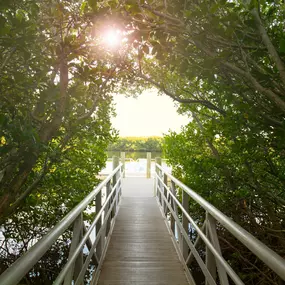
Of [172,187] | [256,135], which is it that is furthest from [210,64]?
[172,187]

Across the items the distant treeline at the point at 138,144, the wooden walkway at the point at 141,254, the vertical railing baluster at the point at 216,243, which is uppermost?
the distant treeline at the point at 138,144

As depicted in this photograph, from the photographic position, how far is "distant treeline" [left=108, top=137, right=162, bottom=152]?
44.6 feet

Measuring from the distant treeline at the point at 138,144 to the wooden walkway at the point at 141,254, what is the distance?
7.18 m

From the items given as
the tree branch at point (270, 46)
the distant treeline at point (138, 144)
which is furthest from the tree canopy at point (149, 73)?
the distant treeline at point (138, 144)

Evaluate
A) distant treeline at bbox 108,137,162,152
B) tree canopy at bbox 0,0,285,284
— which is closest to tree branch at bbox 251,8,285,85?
tree canopy at bbox 0,0,285,284

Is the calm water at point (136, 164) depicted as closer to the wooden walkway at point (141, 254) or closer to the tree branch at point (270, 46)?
the wooden walkway at point (141, 254)

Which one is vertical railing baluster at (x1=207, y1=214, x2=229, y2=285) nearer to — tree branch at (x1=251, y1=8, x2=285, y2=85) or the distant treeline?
tree branch at (x1=251, y1=8, x2=285, y2=85)

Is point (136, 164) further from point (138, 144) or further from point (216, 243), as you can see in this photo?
point (216, 243)

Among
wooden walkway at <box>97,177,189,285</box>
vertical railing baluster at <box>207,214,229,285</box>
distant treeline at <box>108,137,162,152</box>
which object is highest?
distant treeline at <box>108,137,162,152</box>

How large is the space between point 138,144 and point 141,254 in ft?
35.8

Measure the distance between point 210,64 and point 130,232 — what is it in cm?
332

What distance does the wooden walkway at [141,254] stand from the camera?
300 cm

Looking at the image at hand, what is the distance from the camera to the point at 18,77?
2.27 m

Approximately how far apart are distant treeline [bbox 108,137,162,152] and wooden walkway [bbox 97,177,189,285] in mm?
7184
